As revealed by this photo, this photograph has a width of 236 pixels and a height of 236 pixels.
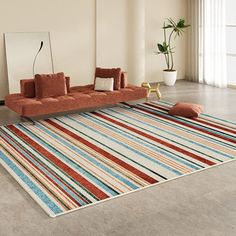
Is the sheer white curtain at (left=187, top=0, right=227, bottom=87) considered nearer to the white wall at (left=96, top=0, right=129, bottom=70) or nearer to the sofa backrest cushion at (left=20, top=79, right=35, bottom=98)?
the white wall at (left=96, top=0, right=129, bottom=70)

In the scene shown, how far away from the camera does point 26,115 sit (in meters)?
6.44

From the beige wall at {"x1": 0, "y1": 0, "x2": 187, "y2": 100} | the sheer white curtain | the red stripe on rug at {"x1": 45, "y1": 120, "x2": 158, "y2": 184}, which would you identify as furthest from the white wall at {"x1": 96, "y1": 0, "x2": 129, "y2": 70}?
the red stripe on rug at {"x1": 45, "y1": 120, "x2": 158, "y2": 184}

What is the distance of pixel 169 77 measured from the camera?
9.50 m

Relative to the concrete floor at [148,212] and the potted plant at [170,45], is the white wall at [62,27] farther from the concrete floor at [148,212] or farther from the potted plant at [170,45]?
the concrete floor at [148,212]

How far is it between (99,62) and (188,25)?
2.27 metres

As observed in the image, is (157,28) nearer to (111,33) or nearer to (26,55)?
(111,33)

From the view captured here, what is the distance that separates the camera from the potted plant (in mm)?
9391

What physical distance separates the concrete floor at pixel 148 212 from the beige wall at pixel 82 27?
3.98 meters

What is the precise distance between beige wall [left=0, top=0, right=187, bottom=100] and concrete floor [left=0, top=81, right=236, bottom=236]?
157 inches

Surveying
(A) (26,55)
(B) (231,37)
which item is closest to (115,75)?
(A) (26,55)

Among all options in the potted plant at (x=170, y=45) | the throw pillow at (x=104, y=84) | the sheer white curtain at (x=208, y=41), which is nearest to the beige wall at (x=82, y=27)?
the potted plant at (x=170, y=45)

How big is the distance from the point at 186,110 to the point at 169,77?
2.77 m

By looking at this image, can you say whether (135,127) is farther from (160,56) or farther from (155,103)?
(160,56)

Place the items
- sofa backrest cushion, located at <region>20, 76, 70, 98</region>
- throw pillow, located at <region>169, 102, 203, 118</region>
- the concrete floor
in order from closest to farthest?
the concrete floor
throw pillow, located at <region>169, 102, 203, 118</region>
sofa backrest cushion, located at <region>20, 76, 70, 98</region>
